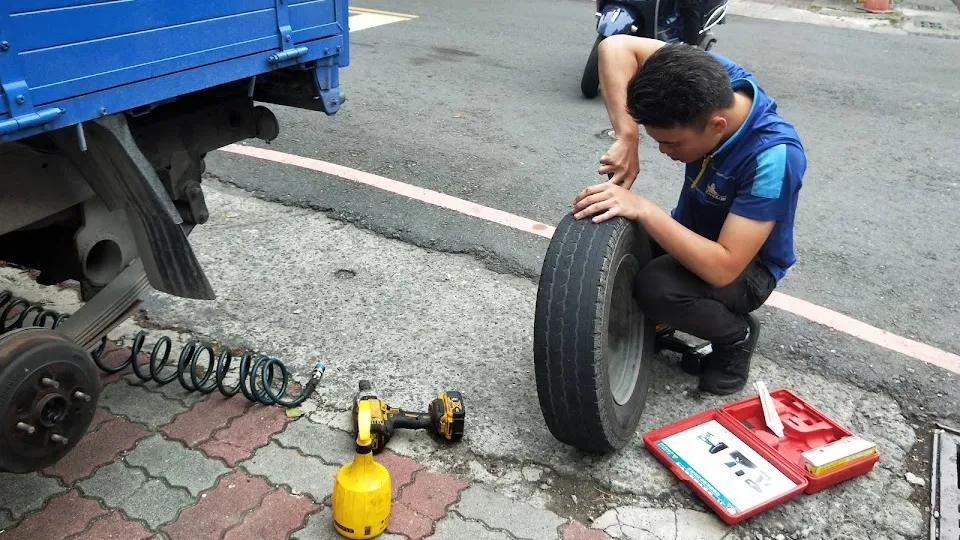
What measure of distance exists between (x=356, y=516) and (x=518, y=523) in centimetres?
50

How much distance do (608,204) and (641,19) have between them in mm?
4039

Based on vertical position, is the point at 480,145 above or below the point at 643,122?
below

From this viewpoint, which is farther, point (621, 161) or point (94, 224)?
point (621, 161)

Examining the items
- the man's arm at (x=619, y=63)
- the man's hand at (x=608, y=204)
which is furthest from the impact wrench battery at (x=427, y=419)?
the man's arm at (x=619, y=63)

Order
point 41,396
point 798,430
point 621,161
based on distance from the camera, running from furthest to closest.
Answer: point 621,161
point 798,430
point 41,396

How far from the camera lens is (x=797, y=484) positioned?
2451mm

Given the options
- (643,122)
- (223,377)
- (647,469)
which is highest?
(643,122)

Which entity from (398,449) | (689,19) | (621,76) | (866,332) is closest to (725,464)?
(398,449)

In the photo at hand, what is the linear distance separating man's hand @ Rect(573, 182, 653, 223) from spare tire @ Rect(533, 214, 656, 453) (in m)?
0.03

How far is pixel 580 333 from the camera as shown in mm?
2334

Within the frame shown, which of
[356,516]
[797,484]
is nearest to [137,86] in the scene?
[356,516]

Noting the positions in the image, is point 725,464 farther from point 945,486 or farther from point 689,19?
point 689,19

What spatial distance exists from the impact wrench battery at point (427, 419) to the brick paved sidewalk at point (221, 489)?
0.10 m

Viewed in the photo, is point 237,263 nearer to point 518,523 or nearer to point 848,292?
point 518,523
